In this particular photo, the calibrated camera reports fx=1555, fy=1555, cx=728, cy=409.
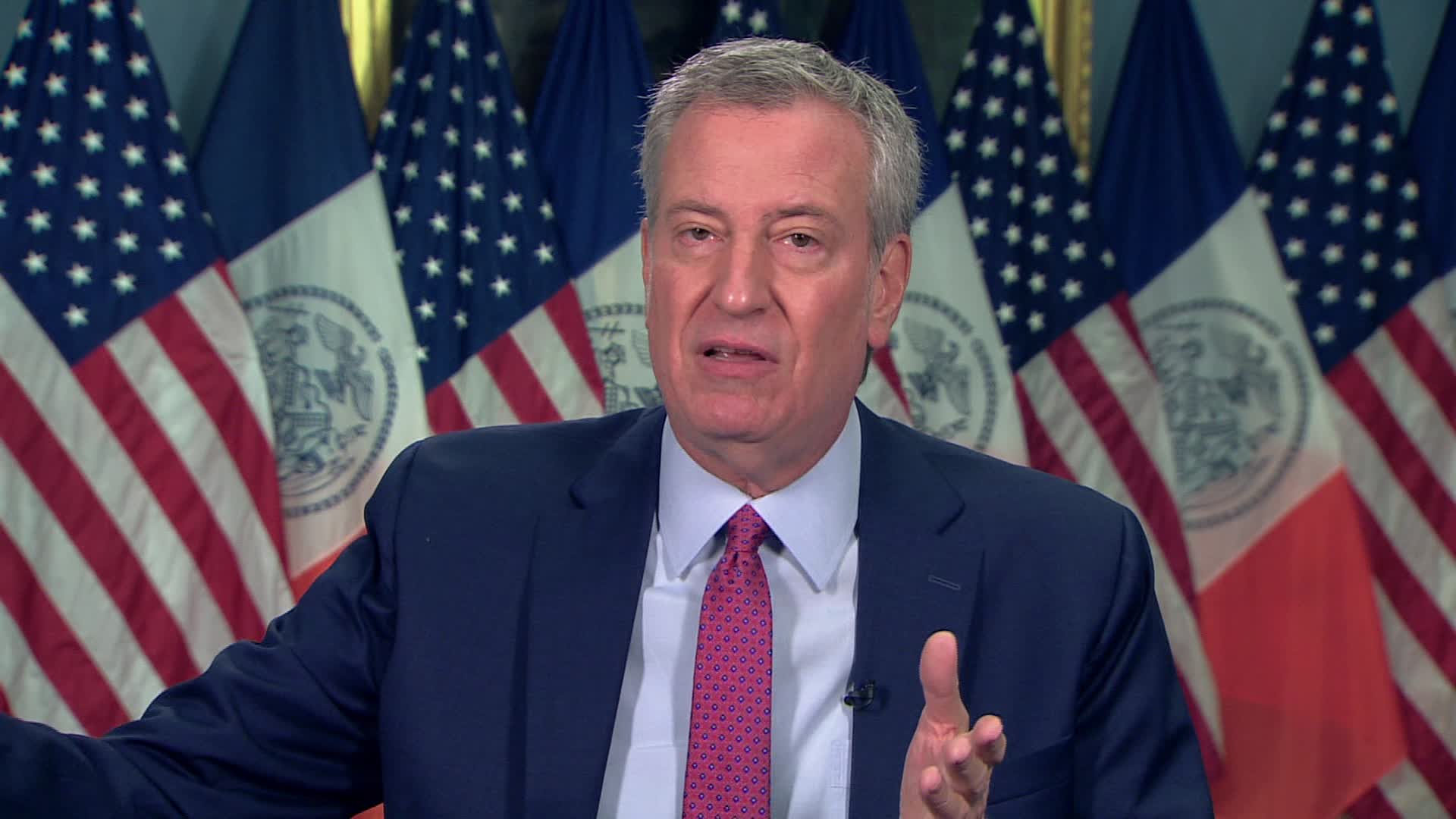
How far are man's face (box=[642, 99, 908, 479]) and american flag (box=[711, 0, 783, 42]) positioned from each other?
229cm

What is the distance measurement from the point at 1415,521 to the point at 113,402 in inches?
135

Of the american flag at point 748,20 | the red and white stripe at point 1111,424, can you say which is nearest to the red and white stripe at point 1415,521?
the red and white stripe at point 1111,424

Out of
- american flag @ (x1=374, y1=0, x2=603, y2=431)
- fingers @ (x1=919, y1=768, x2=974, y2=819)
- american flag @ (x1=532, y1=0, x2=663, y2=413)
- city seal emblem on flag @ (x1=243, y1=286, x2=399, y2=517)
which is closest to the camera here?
fingers @ (x1=919, y1=768, x2=974, y2=819)

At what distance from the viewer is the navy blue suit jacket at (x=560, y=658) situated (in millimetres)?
1704

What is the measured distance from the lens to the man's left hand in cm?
128

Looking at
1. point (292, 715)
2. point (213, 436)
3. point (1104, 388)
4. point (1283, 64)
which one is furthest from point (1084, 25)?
point (292, 715)

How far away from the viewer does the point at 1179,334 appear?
4.40 metres

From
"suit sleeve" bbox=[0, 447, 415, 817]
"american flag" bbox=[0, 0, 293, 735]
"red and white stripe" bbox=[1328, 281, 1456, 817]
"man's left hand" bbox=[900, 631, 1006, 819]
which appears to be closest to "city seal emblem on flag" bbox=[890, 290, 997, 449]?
"red and white stripe" bbox=[1328, 281, 1456, 817]

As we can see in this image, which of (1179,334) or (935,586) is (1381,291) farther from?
(935,586)

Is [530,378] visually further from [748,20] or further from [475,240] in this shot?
[748,20]

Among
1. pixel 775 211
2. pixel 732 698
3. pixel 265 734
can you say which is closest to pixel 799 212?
pixel 775 211

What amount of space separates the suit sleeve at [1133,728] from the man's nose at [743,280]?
554 mm

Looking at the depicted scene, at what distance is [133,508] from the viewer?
3.54 metres

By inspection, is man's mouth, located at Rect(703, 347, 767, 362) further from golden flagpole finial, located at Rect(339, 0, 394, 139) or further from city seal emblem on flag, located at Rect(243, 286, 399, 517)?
golden flagpole finial, located at Rect(339, 0, 394, 139)
